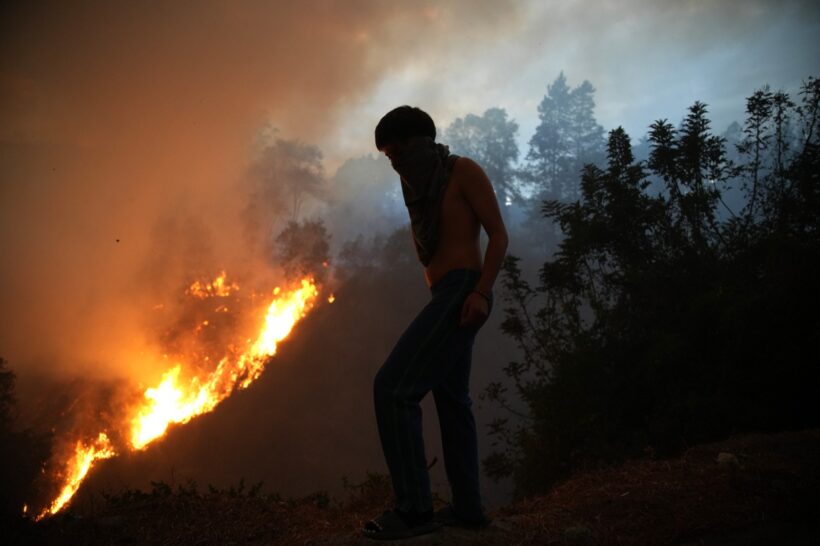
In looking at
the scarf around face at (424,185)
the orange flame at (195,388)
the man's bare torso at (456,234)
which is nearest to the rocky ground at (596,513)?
the man's bare torso at (456,234)

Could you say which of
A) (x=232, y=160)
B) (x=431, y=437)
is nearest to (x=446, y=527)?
(x=431, y=437)

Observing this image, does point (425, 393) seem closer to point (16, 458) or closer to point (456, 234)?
point (456, 234)

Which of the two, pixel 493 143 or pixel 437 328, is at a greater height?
pixel 493 143

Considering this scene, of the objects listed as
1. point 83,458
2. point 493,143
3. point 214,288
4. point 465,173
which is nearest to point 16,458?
point 83,458

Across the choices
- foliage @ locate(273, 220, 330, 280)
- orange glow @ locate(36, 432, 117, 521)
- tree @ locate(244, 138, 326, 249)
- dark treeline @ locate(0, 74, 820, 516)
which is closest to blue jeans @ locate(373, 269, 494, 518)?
dark treeline @ locate(0, 74, 820, 516)

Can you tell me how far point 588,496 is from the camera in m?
3.50

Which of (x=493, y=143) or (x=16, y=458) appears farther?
(x=493, y=143)

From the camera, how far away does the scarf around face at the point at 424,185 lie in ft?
9.22

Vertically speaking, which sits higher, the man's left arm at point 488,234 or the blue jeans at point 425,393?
the man's left arm at point 488,234

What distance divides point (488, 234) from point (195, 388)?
116 feet

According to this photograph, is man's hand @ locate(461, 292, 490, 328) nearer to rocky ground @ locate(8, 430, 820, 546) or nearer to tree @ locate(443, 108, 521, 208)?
rocky ground @ locate(8, 430, 820, 546)

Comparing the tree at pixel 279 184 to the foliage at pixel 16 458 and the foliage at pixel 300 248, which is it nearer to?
the foliage at pixel 300 248

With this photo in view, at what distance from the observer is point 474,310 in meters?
2.52

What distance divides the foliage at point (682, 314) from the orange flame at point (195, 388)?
27543 millimetres
